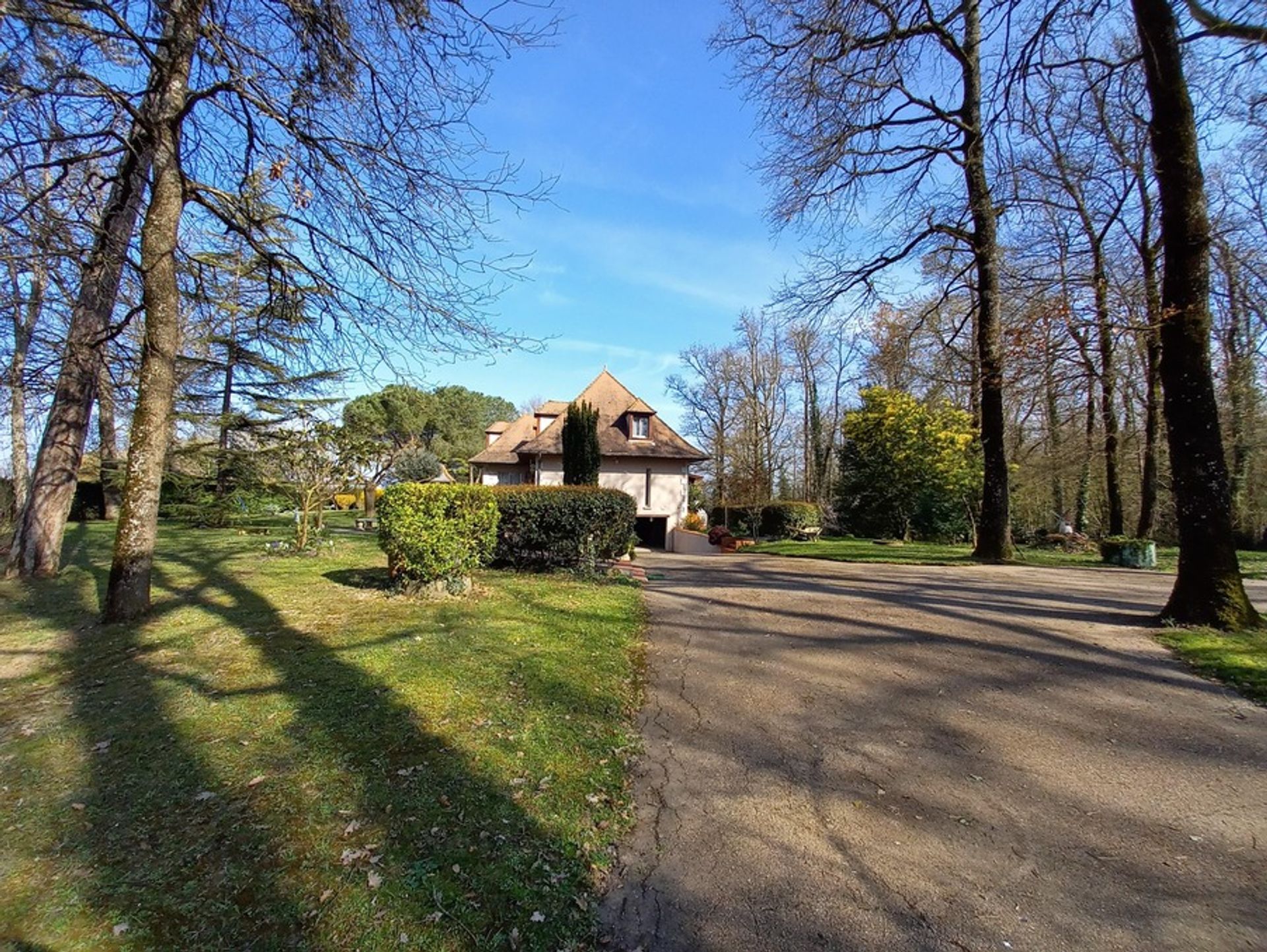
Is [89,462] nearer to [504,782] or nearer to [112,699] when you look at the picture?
[112,699]

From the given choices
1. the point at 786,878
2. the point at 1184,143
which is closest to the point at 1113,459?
the point at 1184,143

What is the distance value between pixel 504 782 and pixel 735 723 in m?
1.68

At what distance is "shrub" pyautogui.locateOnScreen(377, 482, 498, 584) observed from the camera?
700 centimetres

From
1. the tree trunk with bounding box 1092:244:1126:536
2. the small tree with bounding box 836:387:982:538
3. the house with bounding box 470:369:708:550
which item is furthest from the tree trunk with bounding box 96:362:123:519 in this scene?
the small tree with bounding box 836:387:982:538

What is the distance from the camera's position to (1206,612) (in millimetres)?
5703

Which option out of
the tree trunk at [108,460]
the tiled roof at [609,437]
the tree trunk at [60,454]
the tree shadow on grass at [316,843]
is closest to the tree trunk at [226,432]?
the tree trunk at [108,460]

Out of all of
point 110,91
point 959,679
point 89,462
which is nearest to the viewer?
point 110,91

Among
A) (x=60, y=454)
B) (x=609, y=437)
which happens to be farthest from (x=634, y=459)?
(x=60, y=454)

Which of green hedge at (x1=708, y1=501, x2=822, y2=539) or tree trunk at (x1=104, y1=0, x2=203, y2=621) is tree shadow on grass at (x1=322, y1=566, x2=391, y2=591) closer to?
tree trunk at (x1=104, y1=0, x2=203, y2=621)

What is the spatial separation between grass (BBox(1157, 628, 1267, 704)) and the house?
17.7 m

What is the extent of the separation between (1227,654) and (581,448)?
14265 millimetres

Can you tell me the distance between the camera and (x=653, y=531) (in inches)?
969

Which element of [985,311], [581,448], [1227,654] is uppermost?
[985,311]

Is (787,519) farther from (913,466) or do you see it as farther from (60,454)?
(60,454)
